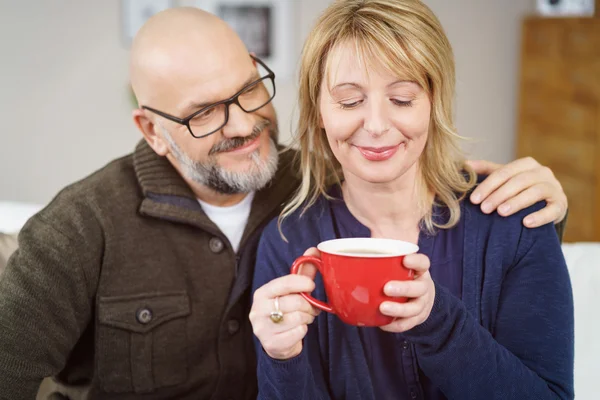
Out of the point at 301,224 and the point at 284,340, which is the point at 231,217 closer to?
the point at 301,224

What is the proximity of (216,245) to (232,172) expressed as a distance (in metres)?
0.19

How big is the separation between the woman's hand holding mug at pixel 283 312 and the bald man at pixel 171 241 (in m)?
0.50

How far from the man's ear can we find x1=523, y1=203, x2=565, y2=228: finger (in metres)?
0.93

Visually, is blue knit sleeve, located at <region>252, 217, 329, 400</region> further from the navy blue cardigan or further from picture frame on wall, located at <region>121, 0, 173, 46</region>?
picture frame on wall, located at <region>121, 0, 173, 46</region>

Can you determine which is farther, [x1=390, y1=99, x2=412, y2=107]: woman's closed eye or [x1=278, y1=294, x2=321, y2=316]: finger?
[x1=390, y1=99, x2=412, y2=107]: woman's closed eye

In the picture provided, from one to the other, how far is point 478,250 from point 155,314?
30.6 inches

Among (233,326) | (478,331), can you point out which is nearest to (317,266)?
(478,331)

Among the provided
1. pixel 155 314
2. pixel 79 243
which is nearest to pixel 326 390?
pixel 155 314

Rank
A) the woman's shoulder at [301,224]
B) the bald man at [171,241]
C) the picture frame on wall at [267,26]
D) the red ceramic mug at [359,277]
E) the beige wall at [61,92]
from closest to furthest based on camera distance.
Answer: the red ceramic mug at [359,277] → the woman's shoulder at [301,224] → the bald man at [171,241] → the beige wall at [61,92] → the picture frame on wall at [267,26]

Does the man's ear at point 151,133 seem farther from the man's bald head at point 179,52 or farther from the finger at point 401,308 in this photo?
the finger at point 401,308

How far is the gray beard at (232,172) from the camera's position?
1.54m

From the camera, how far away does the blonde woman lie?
1.01 meters

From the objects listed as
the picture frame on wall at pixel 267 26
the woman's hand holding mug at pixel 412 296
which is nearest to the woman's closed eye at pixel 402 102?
the woman's hand holding mug at pixel 412 296

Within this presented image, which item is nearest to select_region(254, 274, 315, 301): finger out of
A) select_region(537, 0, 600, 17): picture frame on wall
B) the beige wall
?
the beige wall
